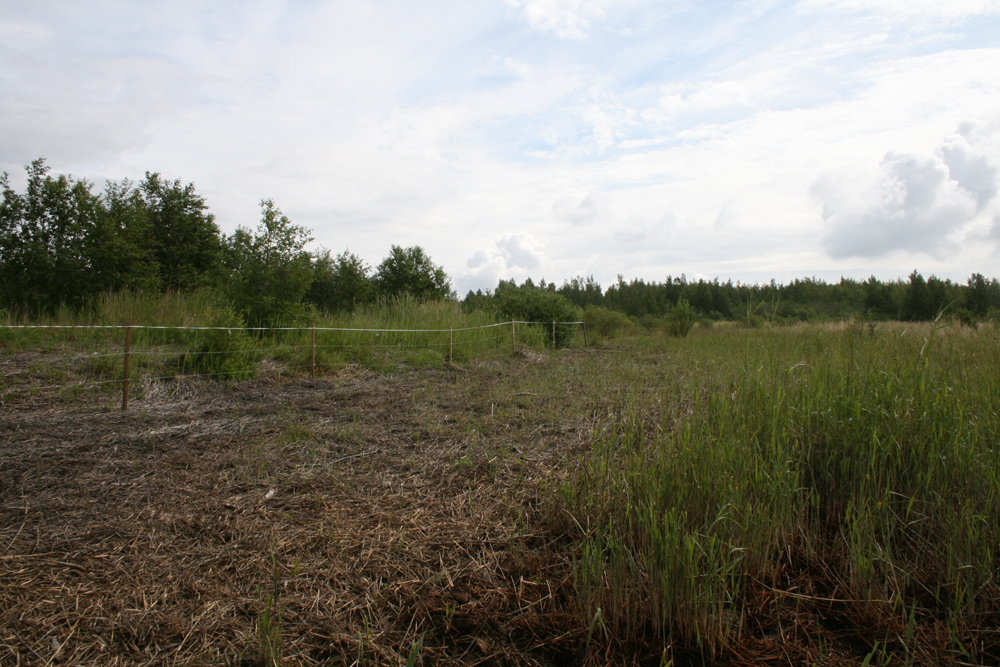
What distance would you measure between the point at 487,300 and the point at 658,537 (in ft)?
54.3

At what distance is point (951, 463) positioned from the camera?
2.48 meters

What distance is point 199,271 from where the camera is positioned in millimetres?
21359

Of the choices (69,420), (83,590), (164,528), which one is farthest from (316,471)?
(69,420)

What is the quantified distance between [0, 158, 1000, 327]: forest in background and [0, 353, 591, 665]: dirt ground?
2292mm

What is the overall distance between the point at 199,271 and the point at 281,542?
2233 cm

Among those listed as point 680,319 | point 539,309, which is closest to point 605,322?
point 680,319

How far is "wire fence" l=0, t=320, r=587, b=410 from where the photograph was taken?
20.1 ft

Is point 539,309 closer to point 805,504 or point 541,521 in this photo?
point 541,521

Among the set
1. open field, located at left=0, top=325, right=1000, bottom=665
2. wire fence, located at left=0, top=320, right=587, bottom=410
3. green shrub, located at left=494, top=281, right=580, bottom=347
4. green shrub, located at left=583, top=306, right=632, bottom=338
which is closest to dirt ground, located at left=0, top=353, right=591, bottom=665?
open field, located at left=0, top=325, right=1000, bottom=665

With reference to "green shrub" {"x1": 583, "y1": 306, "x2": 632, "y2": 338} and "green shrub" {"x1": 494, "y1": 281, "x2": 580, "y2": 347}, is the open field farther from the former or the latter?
"green shrub" {"x1": 583, "y1": 306, "x2": 632, "y2": 338}

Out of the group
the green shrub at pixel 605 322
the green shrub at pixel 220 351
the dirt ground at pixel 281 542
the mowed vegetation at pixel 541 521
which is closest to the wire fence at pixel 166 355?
the green shrub at pixel 220 351

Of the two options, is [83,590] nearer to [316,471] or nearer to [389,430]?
[316,471]

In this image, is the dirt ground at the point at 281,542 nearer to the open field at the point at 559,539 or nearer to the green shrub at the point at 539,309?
the open field at the point at 559,539

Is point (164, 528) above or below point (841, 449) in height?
below
